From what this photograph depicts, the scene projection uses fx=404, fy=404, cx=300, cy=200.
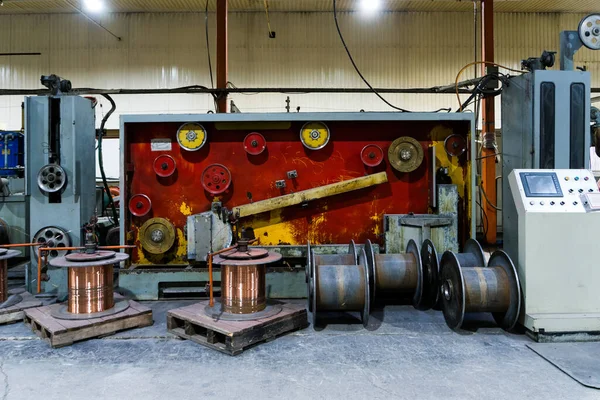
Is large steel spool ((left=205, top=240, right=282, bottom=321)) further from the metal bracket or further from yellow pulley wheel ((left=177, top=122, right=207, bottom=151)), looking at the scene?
the metal bracket

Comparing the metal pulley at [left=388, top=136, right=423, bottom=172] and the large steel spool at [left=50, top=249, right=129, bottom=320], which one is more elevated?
the metal pulley at [left=388, top=136, right=423, bottom=172]

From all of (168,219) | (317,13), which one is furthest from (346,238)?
(317,13)

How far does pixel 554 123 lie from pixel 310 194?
87.0 inches

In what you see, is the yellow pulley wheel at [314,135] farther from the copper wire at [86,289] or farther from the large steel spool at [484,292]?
the copper wire at [86,289]

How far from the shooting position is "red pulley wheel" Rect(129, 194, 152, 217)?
3.98 metres

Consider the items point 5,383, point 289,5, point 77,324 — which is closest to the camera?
point 5,383

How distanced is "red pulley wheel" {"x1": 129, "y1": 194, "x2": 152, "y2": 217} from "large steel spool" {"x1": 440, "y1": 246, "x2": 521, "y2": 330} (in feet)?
9.30

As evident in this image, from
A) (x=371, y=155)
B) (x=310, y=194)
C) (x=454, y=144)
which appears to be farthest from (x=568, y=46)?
(x=310, y=194)

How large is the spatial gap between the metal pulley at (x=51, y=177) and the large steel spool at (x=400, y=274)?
2.90 metres

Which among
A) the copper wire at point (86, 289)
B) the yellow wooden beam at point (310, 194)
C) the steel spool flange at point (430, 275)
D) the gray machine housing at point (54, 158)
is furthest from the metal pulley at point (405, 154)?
the gray machine housing at point (54, 158)

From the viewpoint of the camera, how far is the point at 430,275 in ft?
11.5

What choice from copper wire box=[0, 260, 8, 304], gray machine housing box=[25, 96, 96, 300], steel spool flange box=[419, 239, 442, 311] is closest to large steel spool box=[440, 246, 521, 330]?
steel spool flange box=[419, 239, 442, 311]

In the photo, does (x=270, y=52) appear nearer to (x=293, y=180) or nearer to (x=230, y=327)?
(x=293, y=180)

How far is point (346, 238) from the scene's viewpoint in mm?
4125
